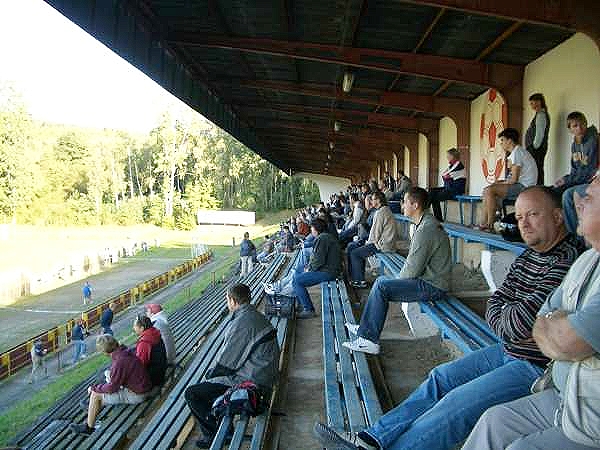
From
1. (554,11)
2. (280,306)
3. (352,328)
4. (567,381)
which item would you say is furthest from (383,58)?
(567,381)

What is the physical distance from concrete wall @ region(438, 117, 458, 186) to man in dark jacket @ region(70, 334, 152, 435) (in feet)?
24.7

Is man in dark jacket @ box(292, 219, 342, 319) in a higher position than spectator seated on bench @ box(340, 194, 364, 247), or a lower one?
lower

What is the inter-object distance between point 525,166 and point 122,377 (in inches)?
177

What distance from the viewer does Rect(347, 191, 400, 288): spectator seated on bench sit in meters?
6.63

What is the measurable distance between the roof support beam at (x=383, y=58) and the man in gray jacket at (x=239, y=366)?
4.33 meters

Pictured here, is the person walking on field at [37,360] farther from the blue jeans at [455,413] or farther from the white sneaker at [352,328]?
the blue jeans at [455,413]

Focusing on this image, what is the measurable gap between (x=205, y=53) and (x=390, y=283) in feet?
18.7

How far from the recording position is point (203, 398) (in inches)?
151

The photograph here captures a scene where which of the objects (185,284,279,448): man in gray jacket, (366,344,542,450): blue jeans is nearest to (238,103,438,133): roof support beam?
(185,284,279,448): man in gray jacket

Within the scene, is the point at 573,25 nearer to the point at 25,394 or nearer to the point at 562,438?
the point at 562,438

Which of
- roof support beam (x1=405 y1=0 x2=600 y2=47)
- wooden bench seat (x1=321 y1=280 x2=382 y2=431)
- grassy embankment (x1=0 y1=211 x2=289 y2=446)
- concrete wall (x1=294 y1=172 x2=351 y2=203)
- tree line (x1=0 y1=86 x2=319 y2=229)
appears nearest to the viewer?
wooden bench seat (x1=321 y1=280 x2=382 y2=431)

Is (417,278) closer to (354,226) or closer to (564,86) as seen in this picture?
(564,86)

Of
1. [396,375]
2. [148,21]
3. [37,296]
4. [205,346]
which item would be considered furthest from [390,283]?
[37,296]

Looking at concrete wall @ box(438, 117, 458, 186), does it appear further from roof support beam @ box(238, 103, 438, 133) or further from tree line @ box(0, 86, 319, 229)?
tree line @ box(0, 86, 319, 229)
